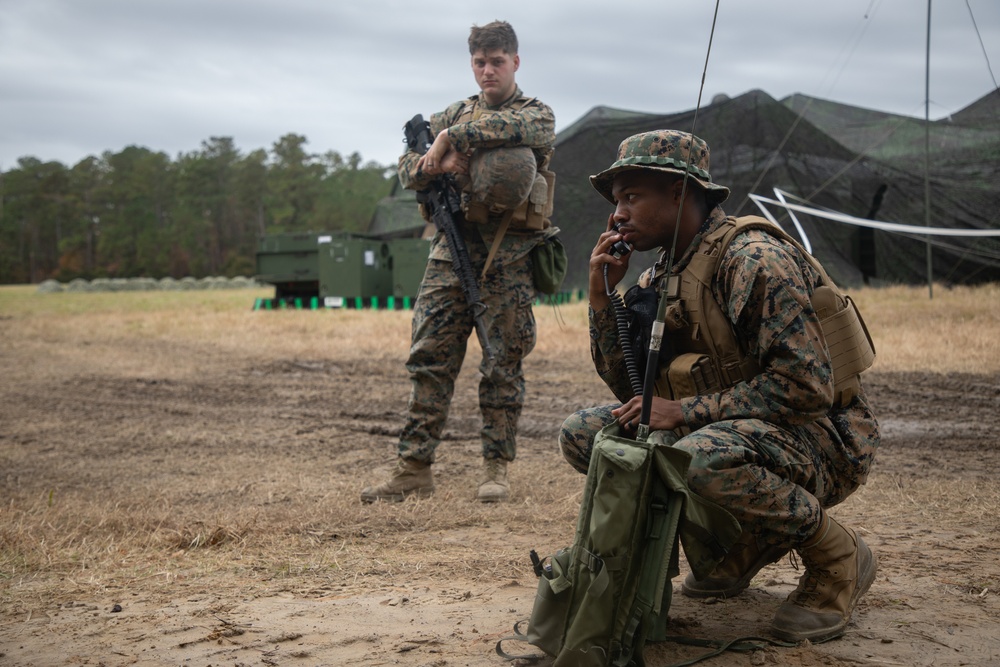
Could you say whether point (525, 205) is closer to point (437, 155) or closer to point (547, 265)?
point (547, 265)

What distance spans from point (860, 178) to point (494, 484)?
Result: 34.7 ft

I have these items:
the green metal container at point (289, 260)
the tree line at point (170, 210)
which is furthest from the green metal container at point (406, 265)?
the tree line at point (170, 210)

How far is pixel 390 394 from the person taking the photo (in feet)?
27.3

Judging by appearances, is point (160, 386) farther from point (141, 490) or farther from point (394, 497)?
point (394, 497)

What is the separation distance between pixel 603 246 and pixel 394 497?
2.22m

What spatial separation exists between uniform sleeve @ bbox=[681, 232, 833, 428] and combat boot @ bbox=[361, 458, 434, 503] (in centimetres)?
225

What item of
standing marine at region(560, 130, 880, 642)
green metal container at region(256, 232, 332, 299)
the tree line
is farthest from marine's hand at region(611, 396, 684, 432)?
the tree line

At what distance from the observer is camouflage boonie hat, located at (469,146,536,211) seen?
14.4 ft

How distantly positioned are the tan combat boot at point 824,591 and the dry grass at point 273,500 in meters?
1.06

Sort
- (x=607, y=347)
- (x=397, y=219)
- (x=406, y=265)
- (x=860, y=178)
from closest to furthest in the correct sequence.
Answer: (x=607, y=347) → (x=860, y=178) → (x=406, y=265) → (x=397, y=219)

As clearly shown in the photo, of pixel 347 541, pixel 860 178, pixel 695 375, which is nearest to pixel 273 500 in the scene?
pixel 347 541

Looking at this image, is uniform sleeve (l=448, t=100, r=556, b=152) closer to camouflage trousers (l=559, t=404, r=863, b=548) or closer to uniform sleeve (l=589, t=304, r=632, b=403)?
uniform sleeve (l=589, t=304, r=632, b=403)

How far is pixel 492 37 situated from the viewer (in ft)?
14.7

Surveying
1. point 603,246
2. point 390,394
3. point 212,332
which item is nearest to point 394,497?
point 603,246
